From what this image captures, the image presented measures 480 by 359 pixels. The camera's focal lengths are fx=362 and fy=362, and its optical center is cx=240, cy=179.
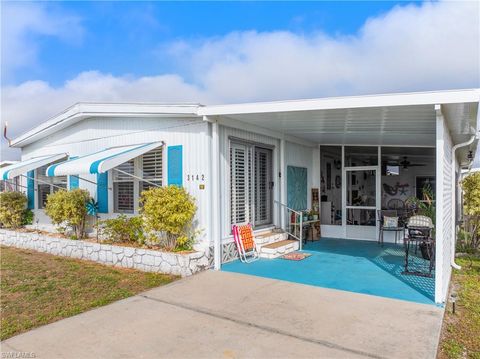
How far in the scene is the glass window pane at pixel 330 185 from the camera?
1239 centimetres

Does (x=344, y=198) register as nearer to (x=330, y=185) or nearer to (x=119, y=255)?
(x=330, y=185)

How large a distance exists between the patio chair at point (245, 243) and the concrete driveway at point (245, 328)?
7.60 ft

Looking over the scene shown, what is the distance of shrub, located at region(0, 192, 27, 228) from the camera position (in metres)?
12.6

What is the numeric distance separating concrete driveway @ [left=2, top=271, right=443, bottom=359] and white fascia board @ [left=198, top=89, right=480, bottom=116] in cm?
305

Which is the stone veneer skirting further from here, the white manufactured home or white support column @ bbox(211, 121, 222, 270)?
the white manufactured home

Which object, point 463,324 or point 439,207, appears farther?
point 439,207

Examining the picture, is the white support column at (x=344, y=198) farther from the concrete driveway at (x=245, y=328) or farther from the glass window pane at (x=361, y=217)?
the concrete driveway at (x=245, y=328)

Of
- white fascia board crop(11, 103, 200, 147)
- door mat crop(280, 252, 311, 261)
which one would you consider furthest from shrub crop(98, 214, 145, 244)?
door mat crop(280, 252, 311, 261)

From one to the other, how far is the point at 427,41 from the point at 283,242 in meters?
7.24

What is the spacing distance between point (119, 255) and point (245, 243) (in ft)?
9.79

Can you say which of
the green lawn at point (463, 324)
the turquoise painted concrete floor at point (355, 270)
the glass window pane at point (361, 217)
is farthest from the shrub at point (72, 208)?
the green lawn at point (463, 324)

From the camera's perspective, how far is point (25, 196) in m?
13.1

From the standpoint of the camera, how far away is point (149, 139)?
9.12 metres

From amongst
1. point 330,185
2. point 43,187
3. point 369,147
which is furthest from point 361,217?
point 43,187
